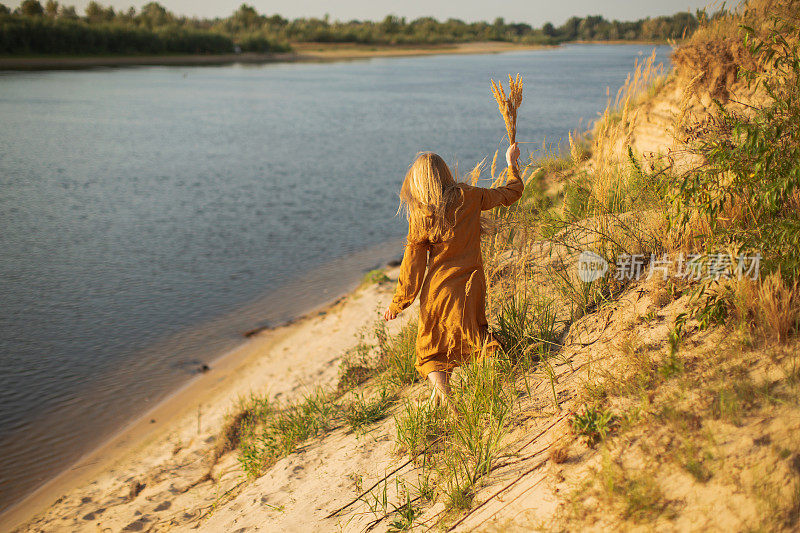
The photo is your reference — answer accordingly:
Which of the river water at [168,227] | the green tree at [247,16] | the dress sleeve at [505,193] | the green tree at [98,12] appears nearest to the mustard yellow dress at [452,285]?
the dress sleeve at [505,193]

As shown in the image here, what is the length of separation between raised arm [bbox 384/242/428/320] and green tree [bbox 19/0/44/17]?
5779 cm

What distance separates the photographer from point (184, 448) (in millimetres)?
5176

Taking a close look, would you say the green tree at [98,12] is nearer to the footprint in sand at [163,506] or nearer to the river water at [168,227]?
the river water at [168,227]

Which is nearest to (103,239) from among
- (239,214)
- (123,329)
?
(239,214)

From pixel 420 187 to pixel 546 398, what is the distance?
1521mm

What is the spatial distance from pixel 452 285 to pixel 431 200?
0.58 metres

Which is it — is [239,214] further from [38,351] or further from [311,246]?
[38,351]

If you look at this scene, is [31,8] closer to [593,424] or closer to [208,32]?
[208,32]

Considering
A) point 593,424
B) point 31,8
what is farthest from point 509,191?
point 31,8

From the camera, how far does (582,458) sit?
8.66 ft

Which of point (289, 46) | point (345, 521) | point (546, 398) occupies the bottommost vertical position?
point (345, 521)

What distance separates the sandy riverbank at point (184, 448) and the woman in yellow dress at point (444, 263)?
74.2 inches

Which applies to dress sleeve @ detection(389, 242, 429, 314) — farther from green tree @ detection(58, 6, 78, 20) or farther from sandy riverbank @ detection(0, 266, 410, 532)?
green tree @ detection(58, 6, 78, 20)

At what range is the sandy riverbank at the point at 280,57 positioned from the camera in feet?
135
